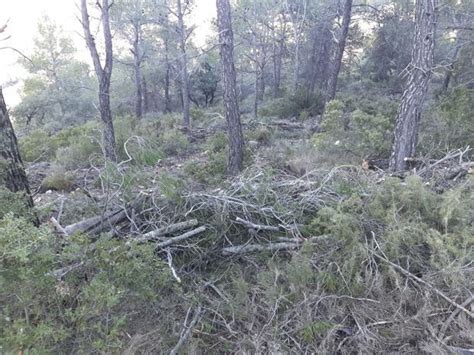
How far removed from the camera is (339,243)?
Answer: 292cm

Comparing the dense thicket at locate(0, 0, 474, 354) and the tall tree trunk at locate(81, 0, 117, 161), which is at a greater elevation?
the tall tree trunk at locate(81, 0, 117, 161)

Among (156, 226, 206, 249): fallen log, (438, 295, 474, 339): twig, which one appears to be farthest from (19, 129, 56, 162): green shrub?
(438, 295, 474, 339): twig

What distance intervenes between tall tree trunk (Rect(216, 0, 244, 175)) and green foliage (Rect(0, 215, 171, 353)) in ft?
11.9

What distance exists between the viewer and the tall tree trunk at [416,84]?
449 centimetres

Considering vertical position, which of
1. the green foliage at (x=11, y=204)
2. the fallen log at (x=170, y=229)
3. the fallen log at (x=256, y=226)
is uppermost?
the green foliage at (x=11, y=204)

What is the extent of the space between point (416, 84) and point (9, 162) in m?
4.87

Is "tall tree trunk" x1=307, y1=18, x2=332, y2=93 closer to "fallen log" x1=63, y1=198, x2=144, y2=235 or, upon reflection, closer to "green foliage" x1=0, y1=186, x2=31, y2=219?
"fallen log" x1=63, y1=198, x2=144, y2=235

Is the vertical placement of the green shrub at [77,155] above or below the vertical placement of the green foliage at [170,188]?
below

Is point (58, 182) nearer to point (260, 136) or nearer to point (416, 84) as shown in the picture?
point (260, 136)

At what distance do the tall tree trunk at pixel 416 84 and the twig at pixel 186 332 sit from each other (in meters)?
3.65

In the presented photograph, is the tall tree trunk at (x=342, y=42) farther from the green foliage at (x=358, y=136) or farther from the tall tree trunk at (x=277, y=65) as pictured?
the tall tree trunk at (x=277, y=65)

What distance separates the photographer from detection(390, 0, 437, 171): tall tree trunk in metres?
4.49

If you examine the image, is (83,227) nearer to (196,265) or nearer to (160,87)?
(196,265)

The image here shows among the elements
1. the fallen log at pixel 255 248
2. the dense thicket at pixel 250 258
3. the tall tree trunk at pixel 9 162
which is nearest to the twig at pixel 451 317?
the dense thicket at pixel 250 258
